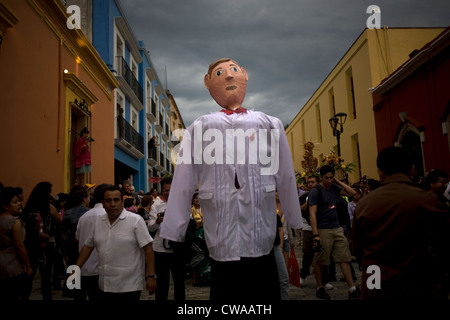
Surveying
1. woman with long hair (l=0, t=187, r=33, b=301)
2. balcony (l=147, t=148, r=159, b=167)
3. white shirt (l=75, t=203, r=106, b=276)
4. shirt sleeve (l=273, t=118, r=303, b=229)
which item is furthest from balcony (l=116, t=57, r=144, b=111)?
shirt sleeve (l=273, t=118, r=303, b=229)

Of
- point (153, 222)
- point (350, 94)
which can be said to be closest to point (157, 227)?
point (153, 222)

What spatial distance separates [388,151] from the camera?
2438mm

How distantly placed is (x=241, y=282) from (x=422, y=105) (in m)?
10.1

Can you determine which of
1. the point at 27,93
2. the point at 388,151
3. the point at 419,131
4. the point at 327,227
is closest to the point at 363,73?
the point at 419,131

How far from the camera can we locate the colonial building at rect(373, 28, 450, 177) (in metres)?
9.27

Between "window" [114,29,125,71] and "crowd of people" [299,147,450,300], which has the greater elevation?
"window" [114,29,125,71]

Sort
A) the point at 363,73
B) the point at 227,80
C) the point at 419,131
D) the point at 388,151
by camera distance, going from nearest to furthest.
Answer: the point at 388,151 → the point at 227,80 → the point at 419,131 → the point at 363,73

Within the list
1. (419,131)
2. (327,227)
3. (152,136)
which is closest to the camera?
(327,227)

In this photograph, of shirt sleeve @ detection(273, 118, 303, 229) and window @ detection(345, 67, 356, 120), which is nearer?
shirt sleeve @ detection(273, 118, 303, 229)

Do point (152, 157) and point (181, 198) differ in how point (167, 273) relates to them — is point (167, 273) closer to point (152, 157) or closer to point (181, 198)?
point (181, 198)

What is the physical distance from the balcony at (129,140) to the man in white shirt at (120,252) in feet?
39.1

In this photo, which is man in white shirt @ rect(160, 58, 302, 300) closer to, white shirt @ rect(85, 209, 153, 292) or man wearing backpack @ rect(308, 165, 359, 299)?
white shirt @ rect(85, 209, 153, 292)
